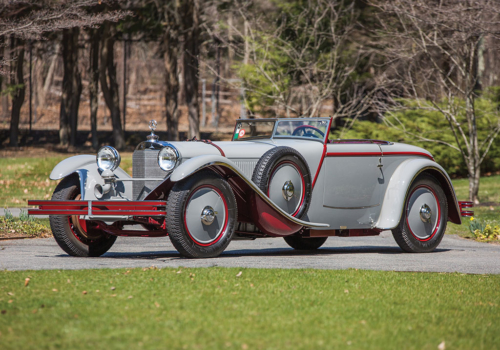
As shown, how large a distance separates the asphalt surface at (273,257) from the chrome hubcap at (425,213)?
47 cm

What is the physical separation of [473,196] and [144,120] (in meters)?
38.3

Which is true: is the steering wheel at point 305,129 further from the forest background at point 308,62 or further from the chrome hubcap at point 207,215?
the forest background at point 308,62

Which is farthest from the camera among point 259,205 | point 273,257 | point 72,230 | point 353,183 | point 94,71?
point 94,71

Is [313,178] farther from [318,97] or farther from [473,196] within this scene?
A: [318,97]

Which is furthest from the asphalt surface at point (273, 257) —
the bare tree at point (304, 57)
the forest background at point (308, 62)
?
the bare tree at point (304, 57)

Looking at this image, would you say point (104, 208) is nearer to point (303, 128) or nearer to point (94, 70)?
point (303, 128)

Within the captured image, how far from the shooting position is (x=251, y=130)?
30.9ft

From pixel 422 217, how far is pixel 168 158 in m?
3.70

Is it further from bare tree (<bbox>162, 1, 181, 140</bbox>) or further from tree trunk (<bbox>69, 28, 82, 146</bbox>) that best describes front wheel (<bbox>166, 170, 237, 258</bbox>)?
tree trunk (<bbox>69, 28, 82, 146</bbox>)

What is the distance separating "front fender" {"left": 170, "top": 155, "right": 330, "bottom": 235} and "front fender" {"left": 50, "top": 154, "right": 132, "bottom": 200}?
1112 mm

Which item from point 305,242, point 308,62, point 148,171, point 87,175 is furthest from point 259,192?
point 308,62

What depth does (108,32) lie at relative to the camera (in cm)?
2909

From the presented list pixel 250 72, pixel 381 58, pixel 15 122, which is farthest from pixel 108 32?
pixel 381 58

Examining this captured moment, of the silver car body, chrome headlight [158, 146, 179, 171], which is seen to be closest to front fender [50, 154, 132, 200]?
the silver car body
